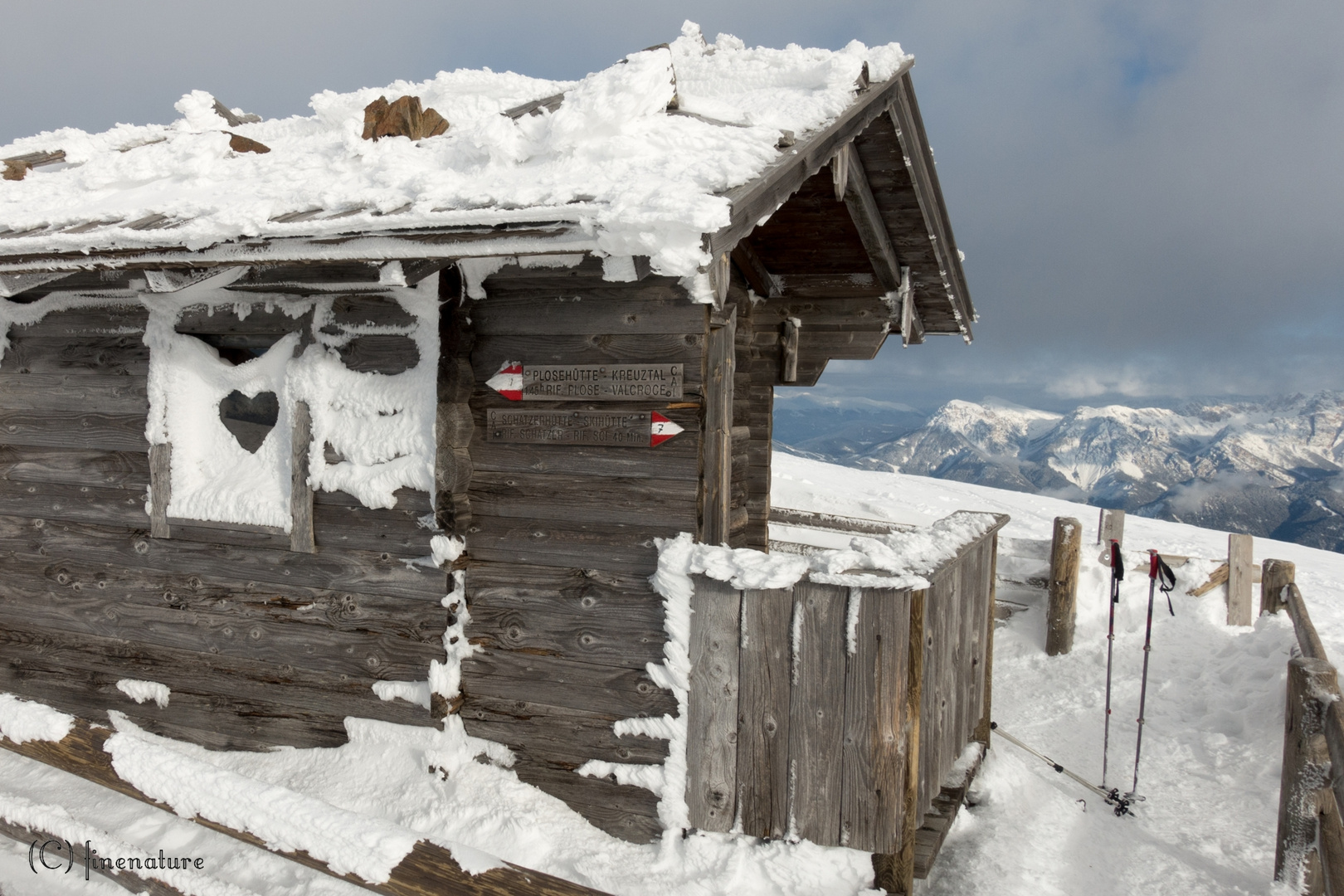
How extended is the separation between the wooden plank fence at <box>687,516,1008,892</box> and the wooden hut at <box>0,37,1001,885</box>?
13 millimetres

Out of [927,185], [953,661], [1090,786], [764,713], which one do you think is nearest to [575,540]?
[764,713]

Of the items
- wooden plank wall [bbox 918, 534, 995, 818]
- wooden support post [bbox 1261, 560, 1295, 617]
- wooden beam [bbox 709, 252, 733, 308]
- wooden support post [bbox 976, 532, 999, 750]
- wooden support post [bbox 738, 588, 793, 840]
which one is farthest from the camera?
wooden support post [bbox 1261, 560, 1295, 617]

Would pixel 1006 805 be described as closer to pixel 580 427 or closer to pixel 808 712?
pixel 808 712

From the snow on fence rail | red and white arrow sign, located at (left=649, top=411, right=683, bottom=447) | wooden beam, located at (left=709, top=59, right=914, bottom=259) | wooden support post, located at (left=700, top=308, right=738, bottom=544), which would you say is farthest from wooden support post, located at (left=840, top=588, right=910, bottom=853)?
the snow on fence rail

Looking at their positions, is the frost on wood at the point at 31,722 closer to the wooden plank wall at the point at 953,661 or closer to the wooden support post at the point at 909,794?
the wooden support post at the point at 909,794

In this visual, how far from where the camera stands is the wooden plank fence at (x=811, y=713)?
3318 mm

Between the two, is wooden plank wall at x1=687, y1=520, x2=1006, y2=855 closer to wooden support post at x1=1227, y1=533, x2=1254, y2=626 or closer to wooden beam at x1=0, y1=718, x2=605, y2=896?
wooden beam at x1=0, y1=718, x2=605, y2=896

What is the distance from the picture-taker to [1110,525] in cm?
978

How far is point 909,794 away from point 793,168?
2.84 m

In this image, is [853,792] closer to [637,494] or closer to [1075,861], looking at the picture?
[637,494]

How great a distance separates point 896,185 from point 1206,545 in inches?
717

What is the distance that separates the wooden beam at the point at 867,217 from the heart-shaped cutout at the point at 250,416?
3.65 metres

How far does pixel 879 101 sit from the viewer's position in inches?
163

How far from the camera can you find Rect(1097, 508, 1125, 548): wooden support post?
953 centimetres
